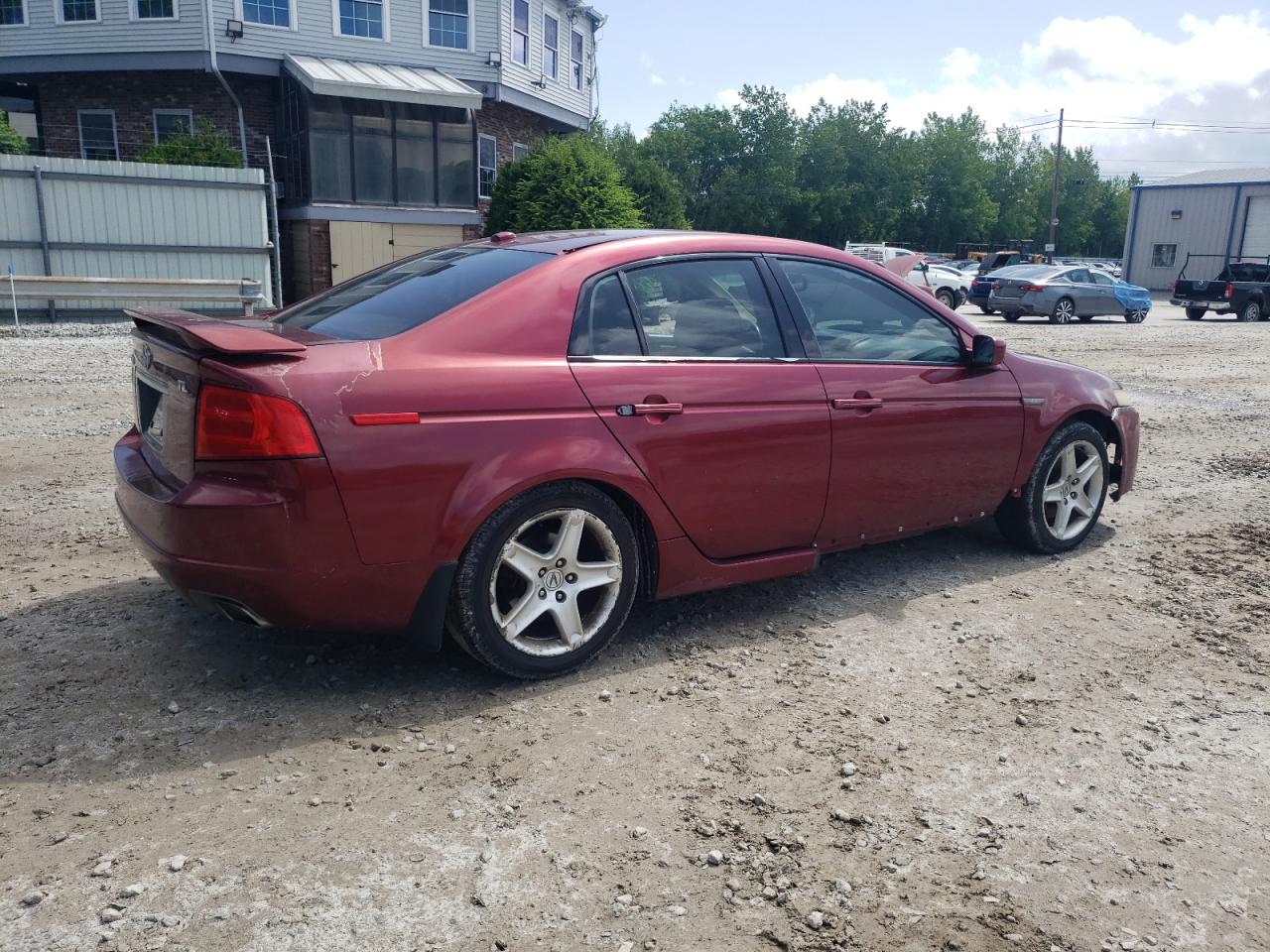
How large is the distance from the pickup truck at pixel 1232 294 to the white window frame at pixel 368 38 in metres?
21.8

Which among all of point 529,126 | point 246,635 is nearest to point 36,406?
point 246,635

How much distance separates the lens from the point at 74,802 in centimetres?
300

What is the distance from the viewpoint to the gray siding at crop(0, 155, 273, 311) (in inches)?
715

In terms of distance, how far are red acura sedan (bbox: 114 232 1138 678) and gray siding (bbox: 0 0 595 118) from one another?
78.0 feet

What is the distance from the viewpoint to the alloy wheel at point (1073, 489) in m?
5.50

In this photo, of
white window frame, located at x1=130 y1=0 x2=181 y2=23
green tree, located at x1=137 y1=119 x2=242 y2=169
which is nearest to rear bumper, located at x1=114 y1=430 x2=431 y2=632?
green tree, located at x1=137 y1=119 x2=242 y2=169

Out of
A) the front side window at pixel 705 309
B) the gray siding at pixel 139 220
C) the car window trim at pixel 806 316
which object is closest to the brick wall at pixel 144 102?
the gray siding at pixel 139 220

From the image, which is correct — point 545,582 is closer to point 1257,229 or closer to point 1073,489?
point 1073,489

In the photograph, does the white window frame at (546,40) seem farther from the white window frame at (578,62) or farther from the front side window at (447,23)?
the front side window at (447,23)

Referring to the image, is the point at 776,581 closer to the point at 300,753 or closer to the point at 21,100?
the point at 300,753

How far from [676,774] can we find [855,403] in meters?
1.92

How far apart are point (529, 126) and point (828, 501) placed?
93.8 ft

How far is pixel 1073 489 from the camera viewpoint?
560 cm

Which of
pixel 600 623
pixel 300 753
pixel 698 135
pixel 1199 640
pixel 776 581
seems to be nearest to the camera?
pixel 300 753
